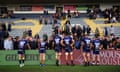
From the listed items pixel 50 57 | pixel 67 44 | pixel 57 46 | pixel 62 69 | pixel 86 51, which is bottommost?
pixel 62 69

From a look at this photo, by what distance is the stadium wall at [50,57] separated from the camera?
2288cm

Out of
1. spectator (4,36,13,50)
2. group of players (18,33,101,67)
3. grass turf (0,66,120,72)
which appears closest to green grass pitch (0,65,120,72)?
grass turf (0,66,120,72)

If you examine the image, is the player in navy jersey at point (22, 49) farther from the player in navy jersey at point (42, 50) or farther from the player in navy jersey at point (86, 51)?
the player in navy jersey at point (86, 51)

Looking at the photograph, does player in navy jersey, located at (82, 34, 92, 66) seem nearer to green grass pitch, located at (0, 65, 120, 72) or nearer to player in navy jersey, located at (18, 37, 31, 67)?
green grass pitch, located at (0, 65, 120, 72)

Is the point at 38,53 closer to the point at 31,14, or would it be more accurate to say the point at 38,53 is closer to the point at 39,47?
the point at 39,47

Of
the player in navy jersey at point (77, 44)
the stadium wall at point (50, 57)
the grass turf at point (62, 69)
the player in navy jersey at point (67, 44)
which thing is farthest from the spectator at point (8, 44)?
the player in navy jersey at point (77, 44)

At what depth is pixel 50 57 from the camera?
75.6ft

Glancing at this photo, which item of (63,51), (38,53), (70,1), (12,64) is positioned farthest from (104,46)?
(70,1)

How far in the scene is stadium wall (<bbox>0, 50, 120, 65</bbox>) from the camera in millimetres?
22875

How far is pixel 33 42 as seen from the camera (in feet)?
76.2

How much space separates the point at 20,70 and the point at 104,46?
18.1ft

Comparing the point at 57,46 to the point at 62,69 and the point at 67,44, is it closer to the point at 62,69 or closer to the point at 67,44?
the point at 67,44

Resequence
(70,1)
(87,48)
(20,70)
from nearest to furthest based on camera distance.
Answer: (20,70)
(87,48)
(70,1)

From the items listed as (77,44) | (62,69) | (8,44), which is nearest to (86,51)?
(77,44)
